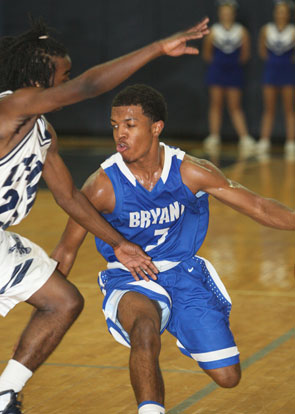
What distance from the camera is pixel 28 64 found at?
380 cm

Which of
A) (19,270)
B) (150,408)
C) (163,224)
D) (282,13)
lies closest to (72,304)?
(19,270)

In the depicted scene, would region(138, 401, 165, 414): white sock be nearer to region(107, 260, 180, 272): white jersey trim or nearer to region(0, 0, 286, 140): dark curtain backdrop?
region(107, 260, 180, 272): white jersey trim

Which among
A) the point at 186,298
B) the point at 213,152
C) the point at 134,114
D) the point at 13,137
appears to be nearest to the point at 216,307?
the point at 186,298

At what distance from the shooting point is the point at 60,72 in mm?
3865

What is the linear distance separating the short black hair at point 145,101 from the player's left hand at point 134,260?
0.60 m

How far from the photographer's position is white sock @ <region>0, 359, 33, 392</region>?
3652 mm

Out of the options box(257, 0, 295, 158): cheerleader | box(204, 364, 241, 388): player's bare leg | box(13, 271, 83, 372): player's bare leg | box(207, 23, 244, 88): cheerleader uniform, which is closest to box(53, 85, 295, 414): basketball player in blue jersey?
box(204, 364, 241, 388): player's bare leg

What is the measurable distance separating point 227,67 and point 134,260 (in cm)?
1122

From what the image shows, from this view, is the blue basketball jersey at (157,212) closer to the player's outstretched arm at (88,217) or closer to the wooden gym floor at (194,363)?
the player's outstretched arm at (88,217)

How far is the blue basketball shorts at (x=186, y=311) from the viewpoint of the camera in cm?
401

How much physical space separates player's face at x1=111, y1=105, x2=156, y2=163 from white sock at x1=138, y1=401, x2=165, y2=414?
1149 millimetres

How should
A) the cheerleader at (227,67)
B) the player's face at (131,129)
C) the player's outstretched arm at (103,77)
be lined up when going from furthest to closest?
1. the cheerleader at (227,67)
2. the player's face at (131,129)
3. the player's outstretched arm at (103,77)

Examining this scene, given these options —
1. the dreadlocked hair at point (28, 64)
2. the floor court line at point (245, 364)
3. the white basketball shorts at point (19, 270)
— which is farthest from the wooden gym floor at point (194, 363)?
the dreadlocked hair at point (28, 64)

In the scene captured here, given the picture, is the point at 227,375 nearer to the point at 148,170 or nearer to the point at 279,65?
the point at 148,170
